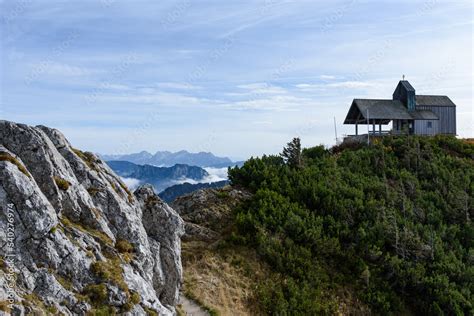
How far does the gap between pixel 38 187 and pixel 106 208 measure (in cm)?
→ 311

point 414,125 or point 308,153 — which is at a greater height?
point 414,125

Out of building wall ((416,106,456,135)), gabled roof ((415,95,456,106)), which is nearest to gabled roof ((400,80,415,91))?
gabled roof ((415,95,456,106))

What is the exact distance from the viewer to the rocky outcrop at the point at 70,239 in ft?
39.0

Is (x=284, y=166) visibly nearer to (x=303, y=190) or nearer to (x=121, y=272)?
(x=303, y=190)

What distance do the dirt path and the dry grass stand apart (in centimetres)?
27

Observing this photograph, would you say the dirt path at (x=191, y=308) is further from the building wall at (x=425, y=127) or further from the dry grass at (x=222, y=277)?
the building wall at (x=425, y=127)

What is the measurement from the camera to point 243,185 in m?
33.4

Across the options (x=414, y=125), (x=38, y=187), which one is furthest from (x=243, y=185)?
(x=414, y=125)

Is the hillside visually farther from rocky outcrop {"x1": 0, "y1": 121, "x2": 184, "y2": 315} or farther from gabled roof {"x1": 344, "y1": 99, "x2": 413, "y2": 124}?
gabled roof {"x1": 344, "y1": 99, "x2": 413, "y2": 124}

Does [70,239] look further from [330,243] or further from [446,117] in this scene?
[446,117]

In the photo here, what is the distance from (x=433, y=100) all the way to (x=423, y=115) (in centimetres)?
405

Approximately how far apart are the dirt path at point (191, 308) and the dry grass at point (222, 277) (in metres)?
0.27

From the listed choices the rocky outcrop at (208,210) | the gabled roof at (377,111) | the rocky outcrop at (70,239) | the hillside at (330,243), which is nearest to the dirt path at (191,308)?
the hillside at (330,243)

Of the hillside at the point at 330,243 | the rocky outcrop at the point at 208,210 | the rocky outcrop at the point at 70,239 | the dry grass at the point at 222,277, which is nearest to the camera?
the rocky outcrop at the point at 70,239
